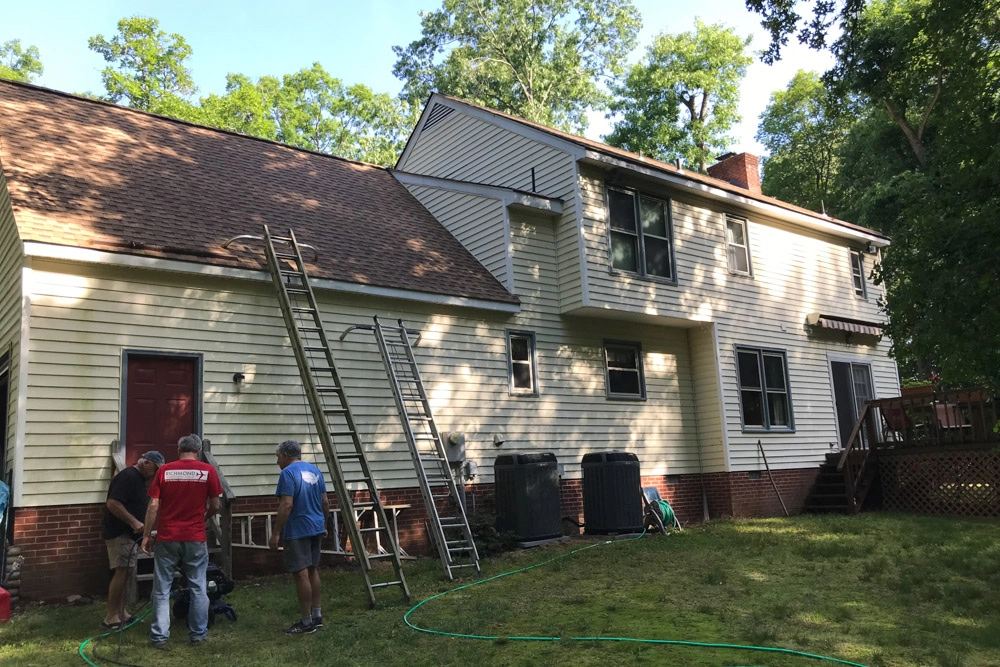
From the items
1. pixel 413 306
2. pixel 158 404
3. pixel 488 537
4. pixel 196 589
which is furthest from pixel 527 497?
pixel 196 589

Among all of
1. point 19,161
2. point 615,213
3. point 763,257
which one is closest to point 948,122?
point 615,213

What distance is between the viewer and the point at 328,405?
11648 mm

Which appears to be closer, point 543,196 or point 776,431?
point 543,196

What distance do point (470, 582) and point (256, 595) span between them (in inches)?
94.3

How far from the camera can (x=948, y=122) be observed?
927 centimetres

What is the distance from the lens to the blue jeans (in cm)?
687

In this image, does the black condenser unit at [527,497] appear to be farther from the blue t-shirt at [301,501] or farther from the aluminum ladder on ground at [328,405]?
the blue t-shirt at [301,501]

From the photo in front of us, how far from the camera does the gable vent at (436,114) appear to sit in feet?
59.3

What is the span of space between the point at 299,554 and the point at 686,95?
35652 mm

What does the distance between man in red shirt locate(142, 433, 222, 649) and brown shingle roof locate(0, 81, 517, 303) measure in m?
4.15

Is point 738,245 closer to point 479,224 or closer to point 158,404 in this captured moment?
point 479,224

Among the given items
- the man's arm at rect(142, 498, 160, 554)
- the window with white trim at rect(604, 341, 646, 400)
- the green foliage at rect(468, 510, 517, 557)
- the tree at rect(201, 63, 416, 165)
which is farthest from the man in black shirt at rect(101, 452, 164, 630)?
the tree at rect(201, 63, 416, 165)

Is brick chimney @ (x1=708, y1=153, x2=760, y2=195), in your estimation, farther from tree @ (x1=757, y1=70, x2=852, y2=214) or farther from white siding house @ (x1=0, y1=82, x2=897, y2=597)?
tree @ (x1=757, y1=70, x2=852, y2=214)

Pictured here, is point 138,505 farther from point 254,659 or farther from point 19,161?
point 19,161
